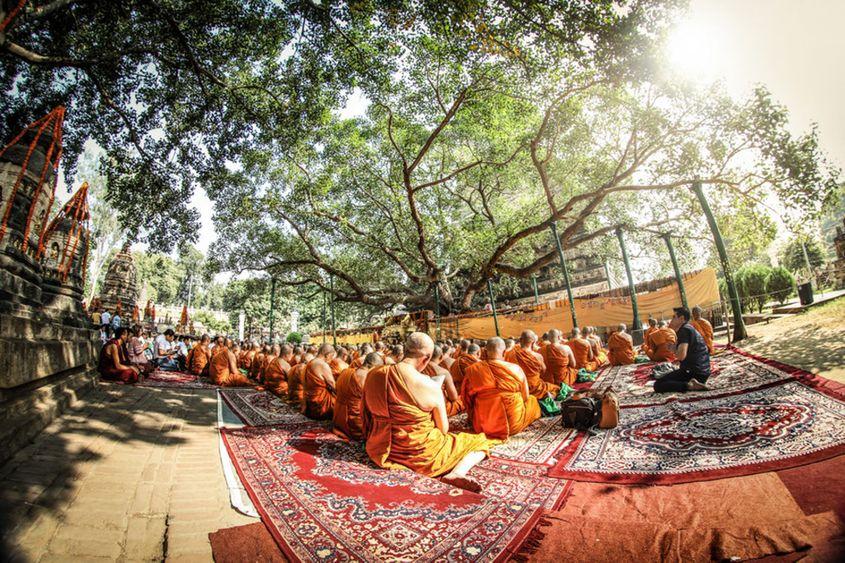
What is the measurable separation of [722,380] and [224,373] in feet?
38.5

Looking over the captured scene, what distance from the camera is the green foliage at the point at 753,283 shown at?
17.3 m

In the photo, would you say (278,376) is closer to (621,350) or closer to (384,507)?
(384,507)

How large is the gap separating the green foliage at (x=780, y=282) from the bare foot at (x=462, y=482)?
20.5m

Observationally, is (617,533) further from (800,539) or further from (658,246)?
(658,246)

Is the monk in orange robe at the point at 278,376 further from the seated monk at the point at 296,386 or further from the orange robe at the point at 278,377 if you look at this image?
the seated monk at the point at 296,386

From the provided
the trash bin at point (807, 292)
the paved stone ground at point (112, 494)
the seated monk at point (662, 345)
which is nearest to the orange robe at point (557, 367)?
the seated monk at point (662, 345)

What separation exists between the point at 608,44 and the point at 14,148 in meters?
10.7

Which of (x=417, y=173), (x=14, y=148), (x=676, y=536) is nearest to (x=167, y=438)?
(x=676, y=536)

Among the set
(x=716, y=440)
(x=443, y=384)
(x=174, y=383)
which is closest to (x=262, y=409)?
(x=443, y=384)

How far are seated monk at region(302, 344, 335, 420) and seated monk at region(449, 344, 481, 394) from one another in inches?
90.2

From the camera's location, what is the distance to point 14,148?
679 centimetres

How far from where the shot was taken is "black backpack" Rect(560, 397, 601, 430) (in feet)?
15.4

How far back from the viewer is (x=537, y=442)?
471cm

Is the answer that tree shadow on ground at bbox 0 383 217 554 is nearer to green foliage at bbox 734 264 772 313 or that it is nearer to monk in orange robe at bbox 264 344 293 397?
monk in orange robe at bbox 264 344 293 397
